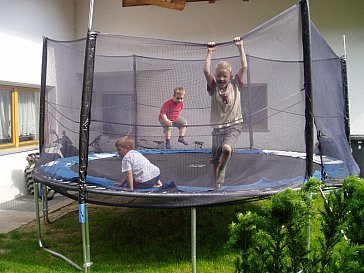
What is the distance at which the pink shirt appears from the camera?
2.95 m

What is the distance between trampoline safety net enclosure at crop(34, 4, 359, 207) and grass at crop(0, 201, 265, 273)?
0.59 m

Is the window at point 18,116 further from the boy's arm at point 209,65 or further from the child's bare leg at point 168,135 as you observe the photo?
the boy's arm at point 209,65

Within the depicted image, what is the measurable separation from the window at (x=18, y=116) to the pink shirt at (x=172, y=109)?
142 inches

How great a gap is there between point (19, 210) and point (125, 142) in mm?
2811

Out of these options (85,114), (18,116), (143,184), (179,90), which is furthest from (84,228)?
(18,116)

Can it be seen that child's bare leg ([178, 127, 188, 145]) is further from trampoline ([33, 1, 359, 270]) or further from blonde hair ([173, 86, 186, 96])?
blonde hair ([173, 86, 186, 96])

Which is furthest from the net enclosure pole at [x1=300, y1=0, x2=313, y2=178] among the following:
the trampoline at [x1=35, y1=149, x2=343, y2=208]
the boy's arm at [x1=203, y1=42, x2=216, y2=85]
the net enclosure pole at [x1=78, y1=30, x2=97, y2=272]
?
the net enclosure pole at [x1=78, y1=30, x2=97, y2=272]

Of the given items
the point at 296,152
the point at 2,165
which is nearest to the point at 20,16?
the point at 2,165

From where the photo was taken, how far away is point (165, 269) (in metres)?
3.04

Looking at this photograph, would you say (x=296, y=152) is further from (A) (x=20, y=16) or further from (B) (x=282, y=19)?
(A) (x=20, y=16)

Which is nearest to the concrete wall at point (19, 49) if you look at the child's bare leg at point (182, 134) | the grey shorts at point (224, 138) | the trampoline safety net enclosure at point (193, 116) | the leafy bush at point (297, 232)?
the trampoline safety net enclosure at point (193, 116)

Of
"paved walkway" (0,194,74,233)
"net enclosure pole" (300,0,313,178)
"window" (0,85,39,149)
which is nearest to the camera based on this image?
"net enclosure pole" (300,0,313,178)

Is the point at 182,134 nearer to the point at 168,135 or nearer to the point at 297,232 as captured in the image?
the point at 168,135

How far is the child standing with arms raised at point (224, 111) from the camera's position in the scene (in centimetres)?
285
